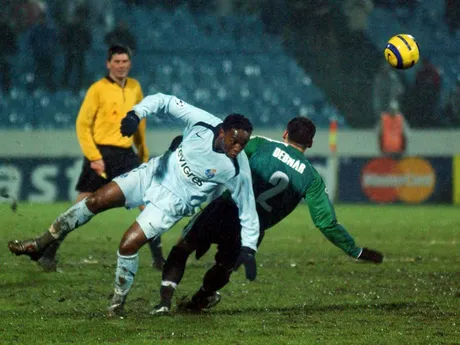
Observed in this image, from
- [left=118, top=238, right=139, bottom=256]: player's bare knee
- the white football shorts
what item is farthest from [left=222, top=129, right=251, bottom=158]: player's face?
[left=118, top=238, right=139, bottom=256]: player's bare knee

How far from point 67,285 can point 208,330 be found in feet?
7.70

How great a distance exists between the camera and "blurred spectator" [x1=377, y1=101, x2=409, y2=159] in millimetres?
20125

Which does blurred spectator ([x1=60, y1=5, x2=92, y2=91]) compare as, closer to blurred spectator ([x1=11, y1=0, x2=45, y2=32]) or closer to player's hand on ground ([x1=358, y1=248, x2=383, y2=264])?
blurred spectator ([x1=11, y1=0, x2=45, y2=32])

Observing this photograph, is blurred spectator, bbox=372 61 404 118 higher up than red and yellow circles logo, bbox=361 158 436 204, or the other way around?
blurred spectator, bbox=372 61 404 118

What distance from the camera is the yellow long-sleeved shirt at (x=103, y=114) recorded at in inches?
362

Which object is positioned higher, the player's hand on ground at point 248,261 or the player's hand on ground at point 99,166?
the player's hand on ground at point 99,166

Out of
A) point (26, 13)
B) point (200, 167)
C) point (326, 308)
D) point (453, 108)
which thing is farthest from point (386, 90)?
point (200, 167)

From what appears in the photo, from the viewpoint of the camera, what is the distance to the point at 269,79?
21625mm

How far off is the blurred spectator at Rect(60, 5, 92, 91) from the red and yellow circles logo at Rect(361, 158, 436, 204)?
6.44 meters

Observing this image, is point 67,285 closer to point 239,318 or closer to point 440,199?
point 239,318

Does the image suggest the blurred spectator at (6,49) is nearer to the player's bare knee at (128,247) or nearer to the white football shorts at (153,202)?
the white football shorts at (153,202)

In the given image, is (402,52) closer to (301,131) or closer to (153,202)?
(301,131)

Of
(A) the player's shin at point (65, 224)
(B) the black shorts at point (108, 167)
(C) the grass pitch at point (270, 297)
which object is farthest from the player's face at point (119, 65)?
(A) the player's shin at point (65, 224)

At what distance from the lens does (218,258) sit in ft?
23.0
